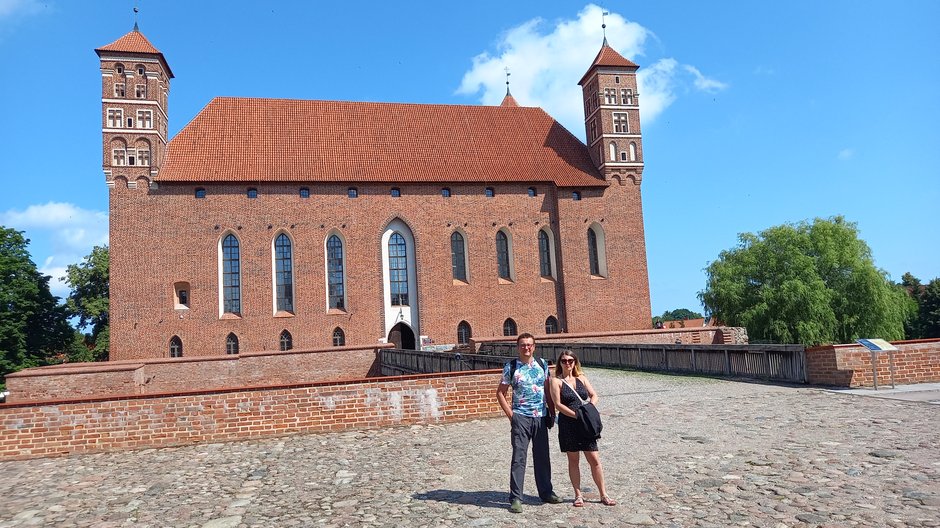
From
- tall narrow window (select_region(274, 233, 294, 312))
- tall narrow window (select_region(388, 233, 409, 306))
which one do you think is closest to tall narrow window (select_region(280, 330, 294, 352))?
tall narrow window (select_region(274, 233, 294, 312))

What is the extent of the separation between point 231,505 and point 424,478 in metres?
1.91

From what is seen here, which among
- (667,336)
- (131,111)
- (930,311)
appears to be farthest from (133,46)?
(930,311)

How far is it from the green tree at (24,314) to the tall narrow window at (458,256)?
884 inches

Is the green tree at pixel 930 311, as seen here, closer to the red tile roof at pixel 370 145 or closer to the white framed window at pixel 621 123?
the white framed window at pixel 621 123

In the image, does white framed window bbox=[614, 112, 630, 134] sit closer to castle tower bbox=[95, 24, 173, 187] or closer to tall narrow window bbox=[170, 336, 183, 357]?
castle tower bbox=[95, 24, 173, 187]

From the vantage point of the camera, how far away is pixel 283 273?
3092 centimetres

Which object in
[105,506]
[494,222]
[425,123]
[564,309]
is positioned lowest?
[105,506]

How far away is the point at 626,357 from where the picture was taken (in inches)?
769

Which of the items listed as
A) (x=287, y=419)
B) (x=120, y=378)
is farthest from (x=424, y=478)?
(x=120, y=378)

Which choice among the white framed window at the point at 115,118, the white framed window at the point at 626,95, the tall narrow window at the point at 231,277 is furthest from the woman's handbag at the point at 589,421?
the white framed window at the point at 626,95

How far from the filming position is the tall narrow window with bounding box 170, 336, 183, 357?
2867 cm

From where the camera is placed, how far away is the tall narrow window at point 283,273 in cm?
3066

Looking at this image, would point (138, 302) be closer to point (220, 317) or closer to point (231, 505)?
point (220, 317)

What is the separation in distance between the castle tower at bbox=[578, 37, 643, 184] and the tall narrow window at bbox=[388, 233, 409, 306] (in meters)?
11.8
